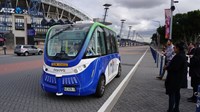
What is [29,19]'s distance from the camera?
61688 mm

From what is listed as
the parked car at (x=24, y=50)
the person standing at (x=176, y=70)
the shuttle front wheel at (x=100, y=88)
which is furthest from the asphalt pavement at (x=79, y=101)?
the parked car at (x=24, y=50)

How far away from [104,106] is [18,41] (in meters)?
57.7

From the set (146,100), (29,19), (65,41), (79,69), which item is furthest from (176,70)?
(29,19)

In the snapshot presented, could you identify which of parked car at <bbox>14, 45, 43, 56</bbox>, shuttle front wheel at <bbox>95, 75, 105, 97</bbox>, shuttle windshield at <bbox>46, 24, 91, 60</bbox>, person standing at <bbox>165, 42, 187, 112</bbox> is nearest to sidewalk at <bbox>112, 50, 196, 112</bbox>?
shuttle front wheel at <bbox>95, 75, 105, 97</bbox>

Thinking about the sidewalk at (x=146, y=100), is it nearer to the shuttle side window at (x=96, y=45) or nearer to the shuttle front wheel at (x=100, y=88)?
the shuttle front wheel at (x=100, y=88)

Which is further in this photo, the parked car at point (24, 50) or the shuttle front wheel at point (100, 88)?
the parked car at point (24, 50)

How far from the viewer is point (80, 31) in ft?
22.5

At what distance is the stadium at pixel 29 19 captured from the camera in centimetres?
5691

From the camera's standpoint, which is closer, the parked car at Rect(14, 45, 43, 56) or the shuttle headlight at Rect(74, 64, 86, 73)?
the shuttle headlight at Rect(74, 64, 86, 73)

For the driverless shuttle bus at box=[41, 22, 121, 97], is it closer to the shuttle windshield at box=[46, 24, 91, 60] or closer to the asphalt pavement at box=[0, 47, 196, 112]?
the shuttle windshield at box=[46, 24, 91, 60]

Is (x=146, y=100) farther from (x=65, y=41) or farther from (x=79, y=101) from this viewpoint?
(x=65, y=41)

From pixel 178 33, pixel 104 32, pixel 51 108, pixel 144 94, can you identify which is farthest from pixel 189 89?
pixel 178 33

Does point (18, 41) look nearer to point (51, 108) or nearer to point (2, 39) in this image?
point (2, 39)

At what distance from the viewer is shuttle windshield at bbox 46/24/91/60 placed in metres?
6.54
